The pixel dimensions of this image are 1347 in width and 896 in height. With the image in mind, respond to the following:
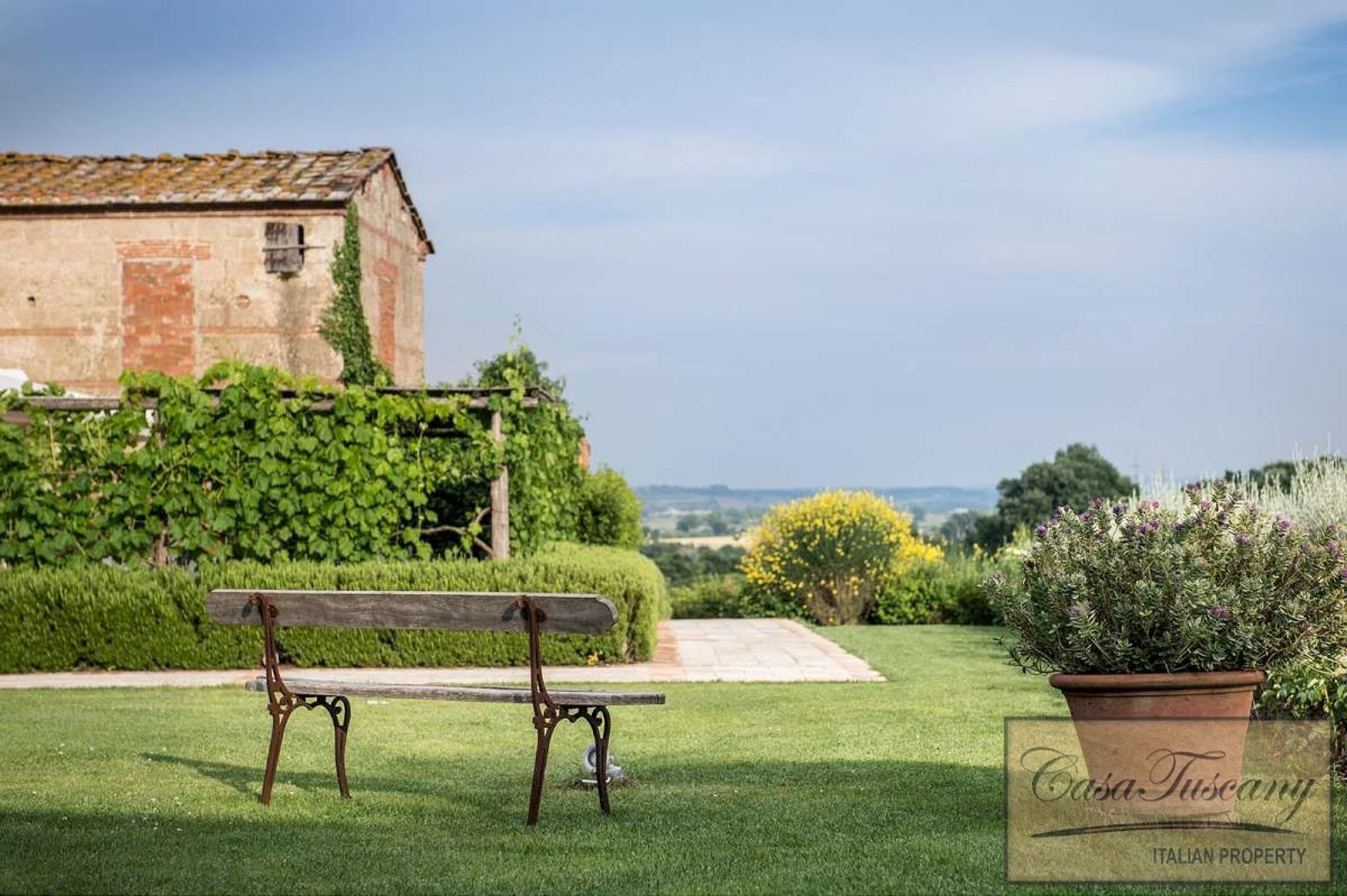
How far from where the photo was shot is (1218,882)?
4645 millimetres

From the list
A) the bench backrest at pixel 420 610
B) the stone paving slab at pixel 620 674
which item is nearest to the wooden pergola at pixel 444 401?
the stone paving slab at pixel 620 674

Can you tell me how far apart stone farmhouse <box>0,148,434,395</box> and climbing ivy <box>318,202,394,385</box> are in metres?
0.16

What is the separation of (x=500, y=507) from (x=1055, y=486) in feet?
131

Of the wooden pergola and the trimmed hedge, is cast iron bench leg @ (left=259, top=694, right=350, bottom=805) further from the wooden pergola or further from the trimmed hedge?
the wooden pergola

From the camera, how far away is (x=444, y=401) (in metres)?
13.6

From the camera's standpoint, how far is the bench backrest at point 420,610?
19.2 feet

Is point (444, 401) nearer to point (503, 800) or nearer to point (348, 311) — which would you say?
point (503, 800)

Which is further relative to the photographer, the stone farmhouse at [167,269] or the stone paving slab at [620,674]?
the stone farmhouse at [167,269]

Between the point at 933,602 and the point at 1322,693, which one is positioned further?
the point at 933,602

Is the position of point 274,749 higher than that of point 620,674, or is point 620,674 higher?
point 274,749

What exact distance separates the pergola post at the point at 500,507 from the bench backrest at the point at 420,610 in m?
7.18

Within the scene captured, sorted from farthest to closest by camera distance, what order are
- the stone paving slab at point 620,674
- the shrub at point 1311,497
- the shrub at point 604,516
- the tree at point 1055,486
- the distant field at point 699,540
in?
the distant field at point 699,540
the tree at point 1055,486
the shrub at point 604,516
the shrub at point 1311,497
the stone paving slab at point 620,674

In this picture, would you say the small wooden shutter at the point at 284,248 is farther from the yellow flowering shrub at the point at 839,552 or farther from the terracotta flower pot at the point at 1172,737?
the terracotta flower pot at the point at 1172,737

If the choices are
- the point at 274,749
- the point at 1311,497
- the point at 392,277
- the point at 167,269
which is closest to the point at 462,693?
the point at 274,749
